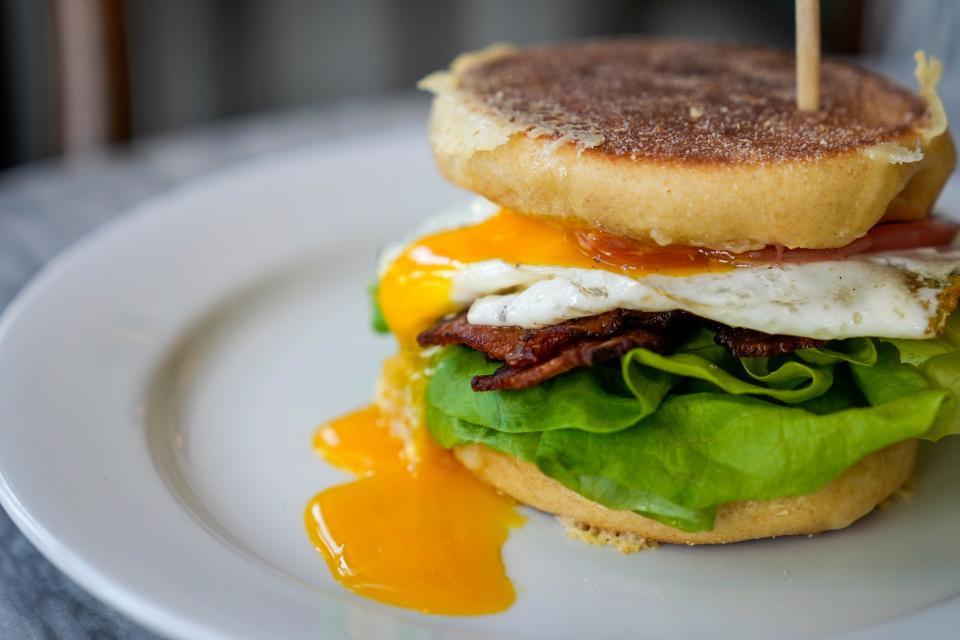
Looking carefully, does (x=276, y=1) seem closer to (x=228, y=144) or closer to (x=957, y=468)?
(x=228, y=144)

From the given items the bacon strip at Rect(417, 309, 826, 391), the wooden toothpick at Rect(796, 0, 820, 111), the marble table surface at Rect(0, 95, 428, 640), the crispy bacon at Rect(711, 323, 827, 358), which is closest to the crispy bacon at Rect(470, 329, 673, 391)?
the bacon strip at Rect(417, 309, 826, 391)

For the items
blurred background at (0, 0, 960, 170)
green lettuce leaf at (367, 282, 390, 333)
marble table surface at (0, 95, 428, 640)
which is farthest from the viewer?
blurred background at (0, 0, 960, 170)

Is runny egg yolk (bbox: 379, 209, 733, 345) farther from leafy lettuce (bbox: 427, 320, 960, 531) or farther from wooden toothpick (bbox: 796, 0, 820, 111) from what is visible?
wooden toothpick (bbox: 796, 0, 820, 111)

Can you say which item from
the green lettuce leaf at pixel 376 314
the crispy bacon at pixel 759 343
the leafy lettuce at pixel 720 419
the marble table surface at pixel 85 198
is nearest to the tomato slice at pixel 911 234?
the leafy lettuce at pixel 720 419

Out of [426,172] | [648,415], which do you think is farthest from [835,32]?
[648,415]

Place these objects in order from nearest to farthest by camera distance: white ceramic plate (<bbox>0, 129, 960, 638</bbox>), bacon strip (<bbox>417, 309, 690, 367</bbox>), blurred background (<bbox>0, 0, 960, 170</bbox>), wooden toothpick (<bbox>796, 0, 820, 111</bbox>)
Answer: white ceramic plate (<bbox>0, 129, 960, 638</bbox>) < bacon strip (<bbox>417, 309, 690, 367</bbox>) < wooden toothpick (<bbox>796, 0, 820, 111</bbox>) < blurred background (<bbox>0, 0, 960, 170</bbox>)

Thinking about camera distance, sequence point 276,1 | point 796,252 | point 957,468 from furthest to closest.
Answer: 1. point 276,1
2. point 957,468
3. point 796,252

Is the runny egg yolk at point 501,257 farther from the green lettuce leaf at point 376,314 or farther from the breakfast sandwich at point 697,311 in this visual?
the green lettuce leaf at point 376,314
